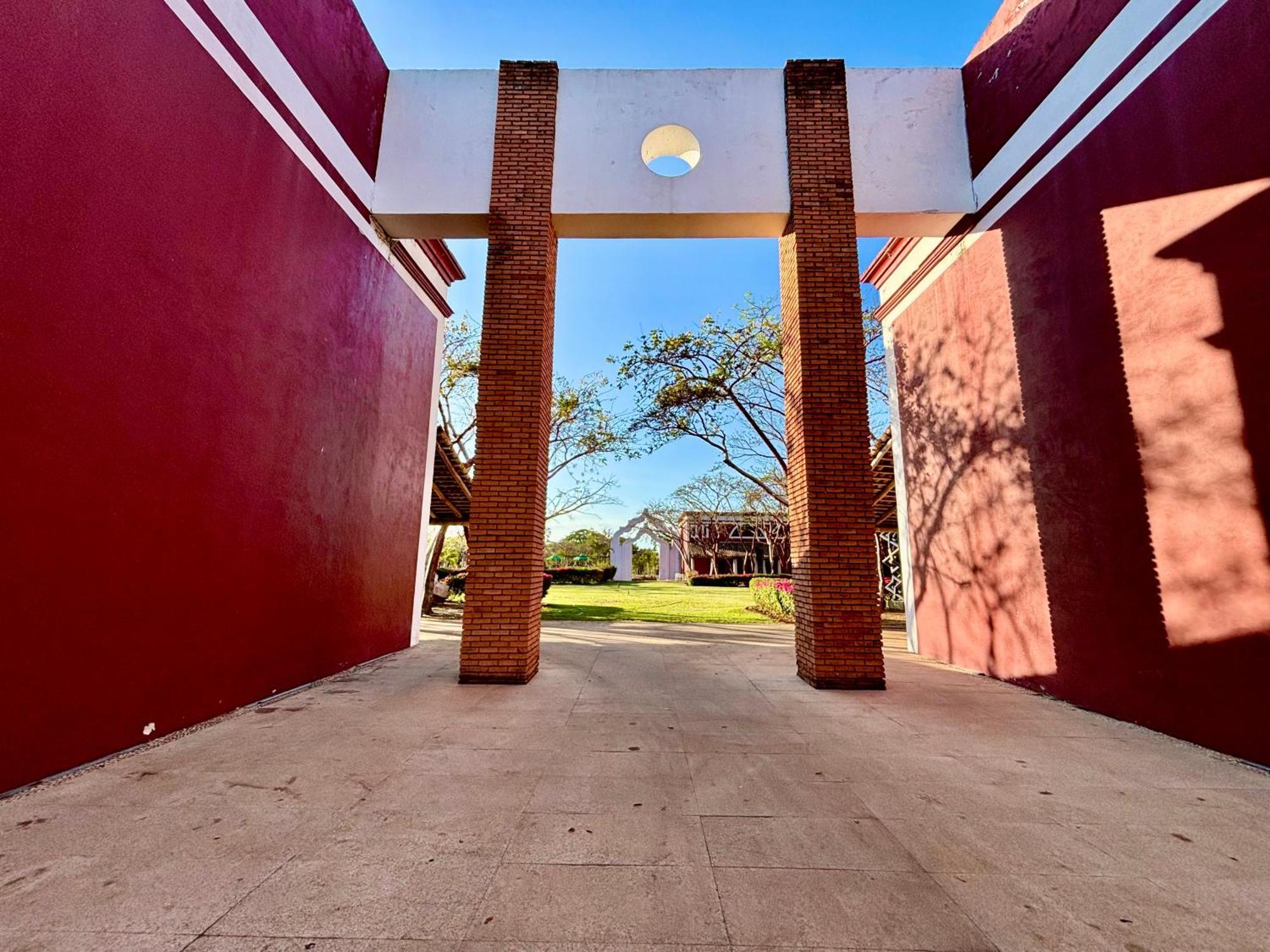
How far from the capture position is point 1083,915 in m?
1.79

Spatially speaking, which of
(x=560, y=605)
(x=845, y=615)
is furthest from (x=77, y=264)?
(x=560, y=605)

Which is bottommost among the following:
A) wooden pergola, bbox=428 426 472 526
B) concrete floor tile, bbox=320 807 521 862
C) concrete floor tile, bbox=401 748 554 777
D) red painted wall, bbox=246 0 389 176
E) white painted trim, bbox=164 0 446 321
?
concrete floor tile, bbox=401 748 554 777

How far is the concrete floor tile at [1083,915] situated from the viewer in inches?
65.2

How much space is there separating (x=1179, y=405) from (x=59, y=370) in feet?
22.4

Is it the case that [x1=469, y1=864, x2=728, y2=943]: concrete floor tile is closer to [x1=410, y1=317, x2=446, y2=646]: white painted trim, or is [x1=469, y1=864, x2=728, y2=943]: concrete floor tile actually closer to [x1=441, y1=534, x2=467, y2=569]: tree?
[x1=410, y1=317, x2=446, y2=646]: white painted trim

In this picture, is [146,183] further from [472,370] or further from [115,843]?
[472,370]

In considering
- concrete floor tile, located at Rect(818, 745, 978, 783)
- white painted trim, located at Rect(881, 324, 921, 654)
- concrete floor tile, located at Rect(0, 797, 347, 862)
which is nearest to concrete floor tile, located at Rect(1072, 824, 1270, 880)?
concrete floor tile, located at Rect(818, 745, 978, 783)

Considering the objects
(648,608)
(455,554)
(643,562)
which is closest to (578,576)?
(643,562)

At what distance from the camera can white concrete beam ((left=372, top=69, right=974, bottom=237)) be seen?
19.6ft

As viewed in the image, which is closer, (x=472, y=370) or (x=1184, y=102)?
(x=1184, y=102)

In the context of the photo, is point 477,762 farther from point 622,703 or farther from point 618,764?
point 622,703

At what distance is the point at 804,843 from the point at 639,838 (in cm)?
69

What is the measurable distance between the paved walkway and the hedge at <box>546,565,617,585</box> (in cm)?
2933

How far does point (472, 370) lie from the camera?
13.8 m
